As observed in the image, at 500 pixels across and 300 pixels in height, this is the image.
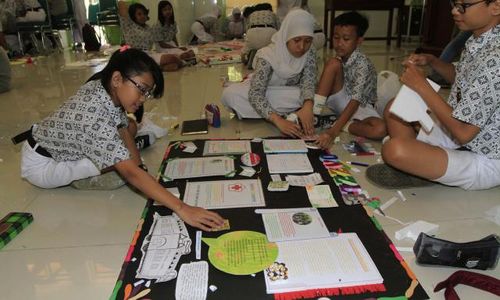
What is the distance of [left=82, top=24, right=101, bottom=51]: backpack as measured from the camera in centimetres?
601

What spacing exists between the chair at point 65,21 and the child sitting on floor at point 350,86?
213 inches

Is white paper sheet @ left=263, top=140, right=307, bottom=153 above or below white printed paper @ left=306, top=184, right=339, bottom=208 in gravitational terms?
above

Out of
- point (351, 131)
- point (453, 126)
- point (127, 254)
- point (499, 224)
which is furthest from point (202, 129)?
point (499, 224)

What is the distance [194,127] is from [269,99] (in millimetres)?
478

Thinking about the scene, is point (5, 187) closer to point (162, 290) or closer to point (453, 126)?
point (162, 290)

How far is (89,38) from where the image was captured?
19.9ft

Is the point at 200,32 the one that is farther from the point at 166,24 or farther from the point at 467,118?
the point at 467,118

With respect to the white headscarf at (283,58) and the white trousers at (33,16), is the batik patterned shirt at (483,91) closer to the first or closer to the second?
the white headscarf at (283,58)

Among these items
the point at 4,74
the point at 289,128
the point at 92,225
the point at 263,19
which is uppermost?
the point at 263,19

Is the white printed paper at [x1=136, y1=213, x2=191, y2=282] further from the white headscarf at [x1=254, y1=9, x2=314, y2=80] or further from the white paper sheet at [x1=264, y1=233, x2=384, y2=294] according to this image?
the white headscarf at [x1=254, y1=9, x2=314, y2=80]

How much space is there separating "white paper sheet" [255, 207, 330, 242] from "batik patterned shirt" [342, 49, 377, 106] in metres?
0.93

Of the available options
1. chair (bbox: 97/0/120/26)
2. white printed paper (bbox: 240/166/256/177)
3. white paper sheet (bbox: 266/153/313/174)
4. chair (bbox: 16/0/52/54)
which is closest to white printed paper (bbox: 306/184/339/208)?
white paper sheet (bbox: 266/153/313/174)

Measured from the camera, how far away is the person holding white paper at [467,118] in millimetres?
1273

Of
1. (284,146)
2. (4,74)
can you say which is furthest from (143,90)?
(4,74)
